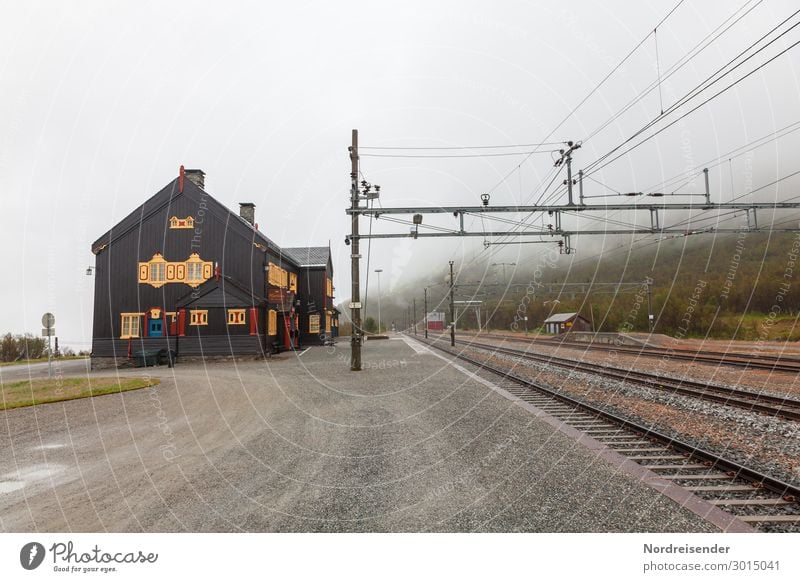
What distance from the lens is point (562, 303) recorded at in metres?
93.8

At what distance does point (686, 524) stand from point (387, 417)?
7185 millimetres

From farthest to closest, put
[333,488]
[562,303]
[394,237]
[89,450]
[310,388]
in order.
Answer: [562,303], [394,237], [310,388], [89,450], [333,488]

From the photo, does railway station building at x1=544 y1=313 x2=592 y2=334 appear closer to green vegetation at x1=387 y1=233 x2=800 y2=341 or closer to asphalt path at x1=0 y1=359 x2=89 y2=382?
green vegetation at x1=387 y1=233 x2=800 y2=341

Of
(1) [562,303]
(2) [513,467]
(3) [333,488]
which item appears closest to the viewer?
(3) [333,488]

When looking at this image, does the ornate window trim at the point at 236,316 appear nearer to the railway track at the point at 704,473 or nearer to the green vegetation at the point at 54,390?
the green vegetation at the point at 54,390

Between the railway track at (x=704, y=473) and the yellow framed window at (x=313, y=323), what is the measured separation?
35286 millimetres

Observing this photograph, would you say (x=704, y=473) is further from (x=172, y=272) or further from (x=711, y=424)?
(x=172, y=272)

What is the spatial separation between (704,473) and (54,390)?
20.3m

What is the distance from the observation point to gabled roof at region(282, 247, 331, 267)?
4608cm

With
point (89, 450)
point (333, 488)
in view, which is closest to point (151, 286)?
point (89, 450)

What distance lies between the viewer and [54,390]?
16453mm

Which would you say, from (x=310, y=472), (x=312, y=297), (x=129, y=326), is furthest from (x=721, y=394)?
(x=312, y=297)

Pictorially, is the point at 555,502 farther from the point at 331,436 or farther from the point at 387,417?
the point at 387,417

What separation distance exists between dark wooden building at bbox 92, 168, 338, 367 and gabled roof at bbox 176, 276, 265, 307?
2.5 inches
